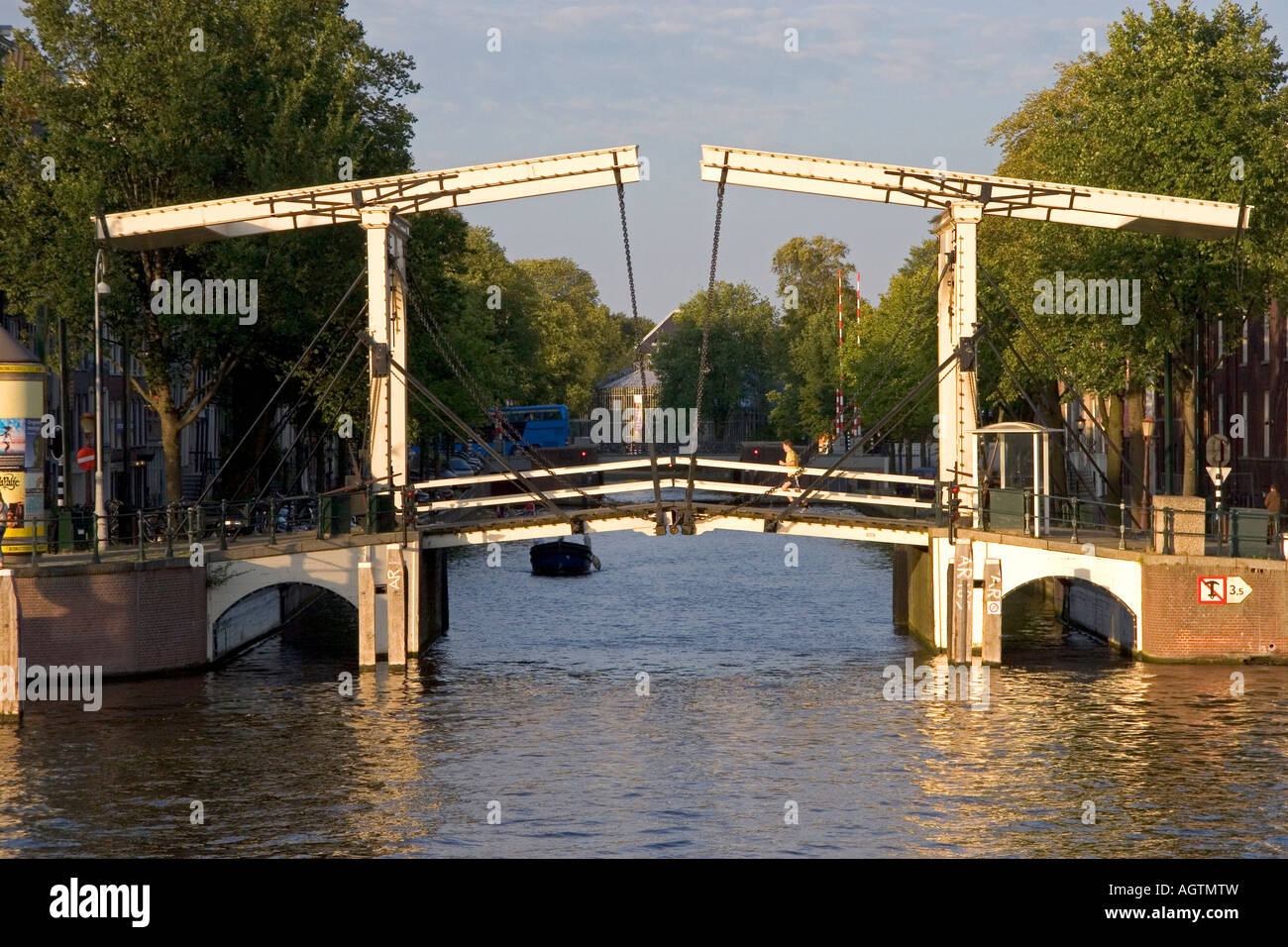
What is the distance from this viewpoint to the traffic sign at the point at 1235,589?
28672 millimetres

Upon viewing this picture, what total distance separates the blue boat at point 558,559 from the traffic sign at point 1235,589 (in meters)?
27.6

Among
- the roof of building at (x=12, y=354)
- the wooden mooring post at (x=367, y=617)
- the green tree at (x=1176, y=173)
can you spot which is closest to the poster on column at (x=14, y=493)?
the roof of building at (x=12, y=354)

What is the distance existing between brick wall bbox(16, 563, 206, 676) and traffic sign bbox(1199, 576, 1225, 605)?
55.6ft

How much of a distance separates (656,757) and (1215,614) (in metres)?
11.2

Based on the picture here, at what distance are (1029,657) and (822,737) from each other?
8844mm

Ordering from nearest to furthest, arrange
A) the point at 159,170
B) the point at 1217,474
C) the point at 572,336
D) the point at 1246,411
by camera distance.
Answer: the point at 1217,474
the point at 159,170
the point at 1246,411
the point at 572,336

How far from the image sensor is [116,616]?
28547mm

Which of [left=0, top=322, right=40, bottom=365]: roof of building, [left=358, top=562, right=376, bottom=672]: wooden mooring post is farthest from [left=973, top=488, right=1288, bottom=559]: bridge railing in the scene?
[left=0, top=322, right=40, bottom=365]: roof of building

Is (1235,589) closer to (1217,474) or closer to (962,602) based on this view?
(1217,474)

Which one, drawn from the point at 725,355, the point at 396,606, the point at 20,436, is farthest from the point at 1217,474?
the point at 725,355

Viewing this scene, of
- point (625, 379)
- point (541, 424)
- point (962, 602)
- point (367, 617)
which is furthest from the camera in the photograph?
point (625, 379)

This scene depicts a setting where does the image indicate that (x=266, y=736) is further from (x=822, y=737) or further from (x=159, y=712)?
(x=822, y=737)

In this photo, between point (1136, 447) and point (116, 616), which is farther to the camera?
point (1136, 447)
